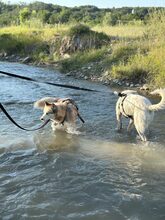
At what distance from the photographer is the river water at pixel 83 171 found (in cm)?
679

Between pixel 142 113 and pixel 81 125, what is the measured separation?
9.22ft

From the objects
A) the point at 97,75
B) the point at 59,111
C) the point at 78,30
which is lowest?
the point at 97,75

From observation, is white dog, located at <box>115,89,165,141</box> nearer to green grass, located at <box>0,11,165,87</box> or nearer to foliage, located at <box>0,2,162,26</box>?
green grass, located at <box>0,11,165,87</box>

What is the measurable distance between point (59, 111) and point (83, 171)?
→ 2.14 meters

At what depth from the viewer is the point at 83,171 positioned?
834cm

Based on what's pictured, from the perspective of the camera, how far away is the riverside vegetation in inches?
717

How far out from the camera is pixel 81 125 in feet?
38.0

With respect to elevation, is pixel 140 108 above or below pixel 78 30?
below

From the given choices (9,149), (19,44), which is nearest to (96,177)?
(9,149)

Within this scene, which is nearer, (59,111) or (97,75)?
(59,111)

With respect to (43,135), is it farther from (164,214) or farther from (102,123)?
(164,214)

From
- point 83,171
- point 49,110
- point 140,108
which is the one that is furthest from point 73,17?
point 83,171

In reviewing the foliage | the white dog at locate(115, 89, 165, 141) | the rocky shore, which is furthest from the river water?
the foliage

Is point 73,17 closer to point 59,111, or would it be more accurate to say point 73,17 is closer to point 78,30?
point 78,30
